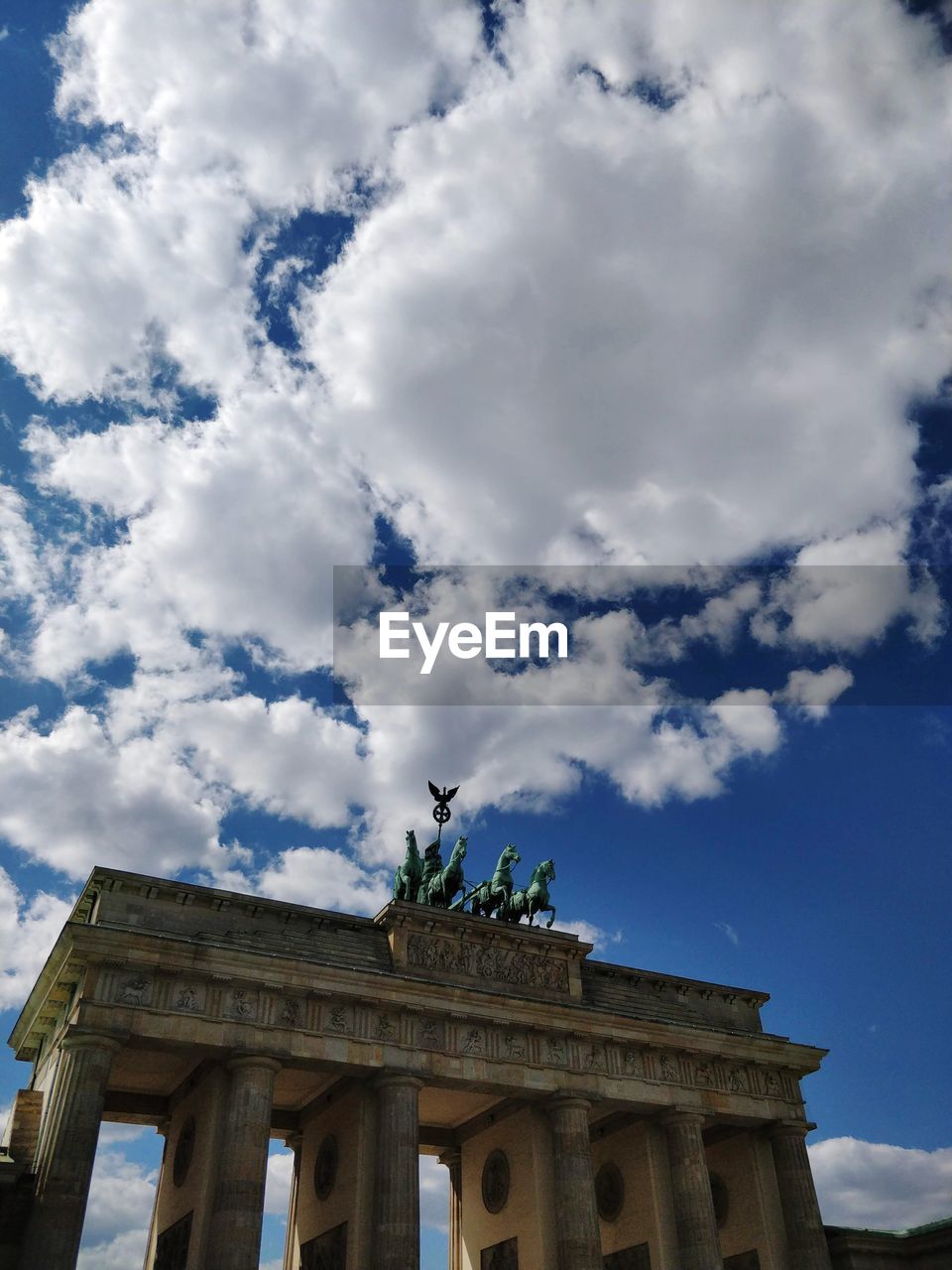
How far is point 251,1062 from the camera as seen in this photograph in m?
32.2

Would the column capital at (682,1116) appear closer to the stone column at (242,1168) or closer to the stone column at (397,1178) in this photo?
the stone column at (397,1178)

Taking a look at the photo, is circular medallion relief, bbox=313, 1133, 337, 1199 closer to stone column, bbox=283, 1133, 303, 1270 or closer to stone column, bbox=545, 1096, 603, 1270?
stone column, bbox=283, 1133, 303, 1270

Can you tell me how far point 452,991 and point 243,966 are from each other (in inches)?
293

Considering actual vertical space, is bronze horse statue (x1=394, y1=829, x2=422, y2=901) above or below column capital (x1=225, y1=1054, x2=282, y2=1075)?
above

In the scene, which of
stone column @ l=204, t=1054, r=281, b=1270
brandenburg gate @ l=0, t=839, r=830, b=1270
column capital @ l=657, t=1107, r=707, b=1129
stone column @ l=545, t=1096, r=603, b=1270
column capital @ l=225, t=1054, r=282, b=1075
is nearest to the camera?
stone column @ l=204, t=1054, r=281, b=1270

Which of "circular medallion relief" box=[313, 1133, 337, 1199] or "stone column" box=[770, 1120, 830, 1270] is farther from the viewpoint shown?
"stone column" box=[770, 1120, 830, 1270]

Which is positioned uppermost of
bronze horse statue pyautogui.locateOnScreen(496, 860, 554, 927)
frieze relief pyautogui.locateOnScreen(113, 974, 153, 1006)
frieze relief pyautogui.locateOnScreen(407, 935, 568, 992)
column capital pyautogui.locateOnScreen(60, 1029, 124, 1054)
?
bronze horse statue pyautogui.locateOnScreen(496, 860, 554, 927)

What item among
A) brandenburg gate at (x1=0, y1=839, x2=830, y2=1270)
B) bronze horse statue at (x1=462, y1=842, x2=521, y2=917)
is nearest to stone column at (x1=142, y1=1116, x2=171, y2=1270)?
brandenburg gate at (x1=0, y1=839, x2=830, y2=1270)

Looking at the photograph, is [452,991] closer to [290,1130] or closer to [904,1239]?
[290,1130]

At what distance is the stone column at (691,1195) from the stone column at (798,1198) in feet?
10.6

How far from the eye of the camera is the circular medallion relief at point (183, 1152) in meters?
34.2

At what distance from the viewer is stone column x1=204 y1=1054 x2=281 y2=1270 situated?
29.3m

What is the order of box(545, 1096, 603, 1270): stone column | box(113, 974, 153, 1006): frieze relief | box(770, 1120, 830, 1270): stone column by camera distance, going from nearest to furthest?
box(113, 974, 153, 1006): frieze relief
box(545, 1096, 603, 1270): stone column
box(770, 1120, 830, 1270): stone column

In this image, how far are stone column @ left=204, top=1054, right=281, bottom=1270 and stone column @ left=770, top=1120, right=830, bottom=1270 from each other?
2103cm
